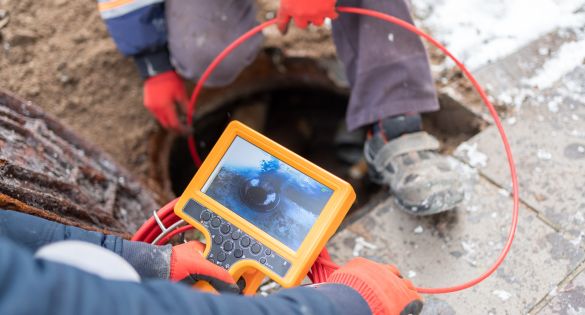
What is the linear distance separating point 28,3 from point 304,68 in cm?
100

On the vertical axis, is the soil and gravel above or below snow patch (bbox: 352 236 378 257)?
above

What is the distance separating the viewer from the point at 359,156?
205 centimetres

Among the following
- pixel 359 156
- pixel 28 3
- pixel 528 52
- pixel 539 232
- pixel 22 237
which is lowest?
pixel 359 156

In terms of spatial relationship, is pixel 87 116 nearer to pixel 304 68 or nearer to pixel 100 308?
pixel 304 68

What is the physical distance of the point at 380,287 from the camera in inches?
36.9

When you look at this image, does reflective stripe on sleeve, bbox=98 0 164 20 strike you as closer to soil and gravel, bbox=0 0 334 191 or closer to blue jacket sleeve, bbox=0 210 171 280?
soil and gravel, bbox=0 0 334 191

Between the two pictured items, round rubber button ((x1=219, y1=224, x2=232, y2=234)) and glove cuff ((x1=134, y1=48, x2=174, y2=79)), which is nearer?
round rubber button ((x1=219, y1=224, x2=232, y2=234))

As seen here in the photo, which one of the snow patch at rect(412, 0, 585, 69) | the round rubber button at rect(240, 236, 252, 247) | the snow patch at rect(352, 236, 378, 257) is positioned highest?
the round rubber button at rect(240, 236, 252, 247)

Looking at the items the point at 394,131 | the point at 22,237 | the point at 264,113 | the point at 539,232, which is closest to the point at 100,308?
the point at 22,237

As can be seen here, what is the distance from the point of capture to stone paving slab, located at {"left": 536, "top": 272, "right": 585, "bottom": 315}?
1.15 m

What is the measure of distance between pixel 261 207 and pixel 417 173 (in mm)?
468

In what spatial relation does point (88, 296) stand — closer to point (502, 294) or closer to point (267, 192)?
point (267, 192)

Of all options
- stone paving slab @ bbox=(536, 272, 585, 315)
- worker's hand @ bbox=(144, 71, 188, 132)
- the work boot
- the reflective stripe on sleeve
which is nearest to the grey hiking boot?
the work boot

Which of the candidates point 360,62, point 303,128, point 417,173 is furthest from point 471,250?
point 303,128
